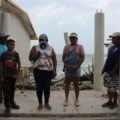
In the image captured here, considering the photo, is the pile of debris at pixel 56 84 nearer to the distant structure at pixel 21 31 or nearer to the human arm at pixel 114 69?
the distant structure at pixel 21 31

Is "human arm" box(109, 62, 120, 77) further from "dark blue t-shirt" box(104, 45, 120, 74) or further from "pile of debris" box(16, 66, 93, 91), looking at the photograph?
"pile of debris" box(16, 66, 93, 91)

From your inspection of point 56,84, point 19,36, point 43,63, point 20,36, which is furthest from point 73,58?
point 20,36

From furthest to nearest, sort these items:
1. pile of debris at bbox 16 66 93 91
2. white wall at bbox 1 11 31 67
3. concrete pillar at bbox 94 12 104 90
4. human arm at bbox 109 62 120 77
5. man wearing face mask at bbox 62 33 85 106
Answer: white wall at bbox 1 11 31 67, pile of debris at bbox 16 66 93 91, concrete pillar at bbox 94 12 104 90, man wearing face mask at bbox 62 33 85 106, human arm at bbox 109 62 120 77

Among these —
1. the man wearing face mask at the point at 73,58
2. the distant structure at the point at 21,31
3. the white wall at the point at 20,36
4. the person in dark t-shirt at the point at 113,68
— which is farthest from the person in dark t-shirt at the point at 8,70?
the white wall at the point at 20,36

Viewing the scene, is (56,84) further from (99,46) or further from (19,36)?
(99,46)

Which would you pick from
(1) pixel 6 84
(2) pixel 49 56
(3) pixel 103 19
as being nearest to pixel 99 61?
(3) pixel 103 19

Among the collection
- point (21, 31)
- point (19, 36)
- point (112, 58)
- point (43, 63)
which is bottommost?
point (43, 63)

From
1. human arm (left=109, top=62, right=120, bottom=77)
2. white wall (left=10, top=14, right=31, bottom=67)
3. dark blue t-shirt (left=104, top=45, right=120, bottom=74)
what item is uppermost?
white wall (left=10, top=14, right=31, bottom=67)

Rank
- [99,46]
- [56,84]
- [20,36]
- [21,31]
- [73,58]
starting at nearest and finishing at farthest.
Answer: [73,58] → [99,46] → [56,84] → [20,36] → [21,31]

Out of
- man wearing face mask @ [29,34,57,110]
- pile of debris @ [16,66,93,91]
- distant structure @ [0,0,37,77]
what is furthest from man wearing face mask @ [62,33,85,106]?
distant structure @ [0,0,37,77]

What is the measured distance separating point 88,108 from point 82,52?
1330 mm

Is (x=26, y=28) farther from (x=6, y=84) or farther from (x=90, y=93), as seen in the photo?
(x=6, y=84)

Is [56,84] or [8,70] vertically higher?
[8,70]

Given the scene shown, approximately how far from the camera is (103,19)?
820 cm
